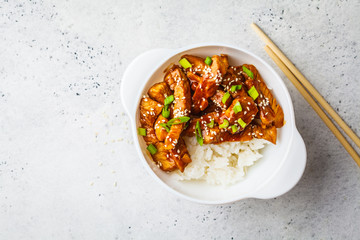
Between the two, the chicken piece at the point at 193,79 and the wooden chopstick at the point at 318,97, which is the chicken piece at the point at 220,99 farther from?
the wooden chopstick at the point at 318,97

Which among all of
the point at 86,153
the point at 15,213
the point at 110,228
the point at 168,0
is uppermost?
the point at 168,0

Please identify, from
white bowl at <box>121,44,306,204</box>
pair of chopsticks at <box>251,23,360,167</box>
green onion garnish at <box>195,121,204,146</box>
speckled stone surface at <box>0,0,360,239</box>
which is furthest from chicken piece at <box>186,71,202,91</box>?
pair of chopsticks at <box>251,23,360,167</box>

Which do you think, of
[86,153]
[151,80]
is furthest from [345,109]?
[86,153]

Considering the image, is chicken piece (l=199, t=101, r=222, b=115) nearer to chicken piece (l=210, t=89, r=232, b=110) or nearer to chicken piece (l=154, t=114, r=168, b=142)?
chicken piece (l=210, t=89, r=232, b=110)

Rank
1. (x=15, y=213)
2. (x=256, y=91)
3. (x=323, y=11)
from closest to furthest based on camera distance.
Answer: (x=256, y=91), (x=323, y=11), (x=15, y=213)

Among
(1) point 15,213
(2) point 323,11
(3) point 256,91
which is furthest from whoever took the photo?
(1) point 15,213

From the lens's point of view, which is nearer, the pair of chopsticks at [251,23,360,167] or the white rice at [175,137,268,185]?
the white rice at [175,137,268,185]

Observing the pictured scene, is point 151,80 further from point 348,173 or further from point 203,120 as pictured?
point 348,173

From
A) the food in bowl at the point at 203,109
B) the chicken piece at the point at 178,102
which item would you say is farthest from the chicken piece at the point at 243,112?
the chicken piece at the point at 178,102
